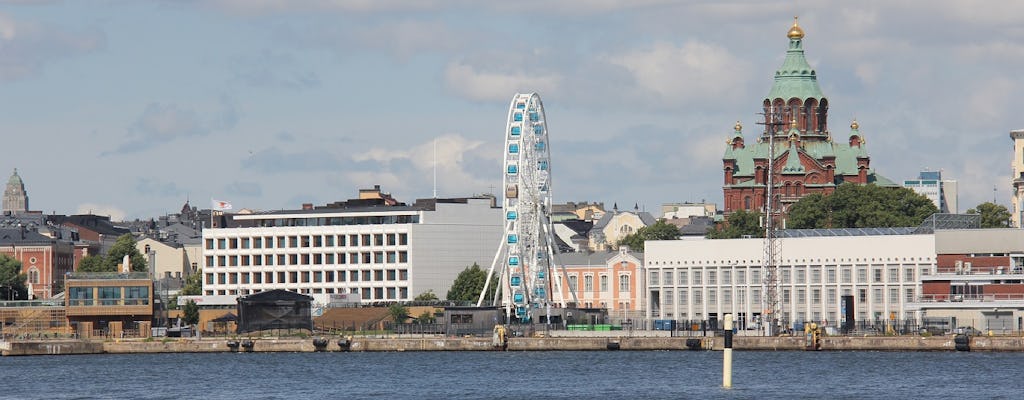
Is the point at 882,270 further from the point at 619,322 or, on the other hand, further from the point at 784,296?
the point at 619,322

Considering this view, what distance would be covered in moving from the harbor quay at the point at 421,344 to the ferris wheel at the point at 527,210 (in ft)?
71.2

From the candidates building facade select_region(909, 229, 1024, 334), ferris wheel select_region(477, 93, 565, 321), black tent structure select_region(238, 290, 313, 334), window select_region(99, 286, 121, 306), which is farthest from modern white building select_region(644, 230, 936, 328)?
window select_region(99, 286, 121, 306)

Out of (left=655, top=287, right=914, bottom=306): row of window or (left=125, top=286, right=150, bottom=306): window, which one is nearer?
(left=125, top=286, right=150, bottom=306): window

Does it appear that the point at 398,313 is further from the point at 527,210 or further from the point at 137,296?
the point at 137,296

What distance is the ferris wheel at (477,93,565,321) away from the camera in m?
176

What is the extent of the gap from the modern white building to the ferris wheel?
37.1 feet

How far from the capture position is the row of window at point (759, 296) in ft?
576

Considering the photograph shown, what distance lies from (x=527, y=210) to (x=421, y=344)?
87.6 feet

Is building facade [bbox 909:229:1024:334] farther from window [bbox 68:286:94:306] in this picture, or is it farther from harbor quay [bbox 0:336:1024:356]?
window [bbox 68:286:94:306]

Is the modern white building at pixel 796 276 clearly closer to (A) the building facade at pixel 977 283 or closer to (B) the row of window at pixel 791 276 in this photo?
(B) the row of window at pixel 791 276

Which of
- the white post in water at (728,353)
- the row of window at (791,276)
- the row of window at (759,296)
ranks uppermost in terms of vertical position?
the row of window at (791,276)

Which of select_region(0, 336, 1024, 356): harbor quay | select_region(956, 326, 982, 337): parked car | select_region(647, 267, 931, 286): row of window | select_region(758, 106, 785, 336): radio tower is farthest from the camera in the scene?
select_region(647, 267, 931, 286): row of window

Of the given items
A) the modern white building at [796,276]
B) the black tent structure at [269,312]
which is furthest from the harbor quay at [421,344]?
the modern white building at [796,276]

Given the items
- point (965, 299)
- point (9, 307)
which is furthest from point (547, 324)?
point (9, 307)
